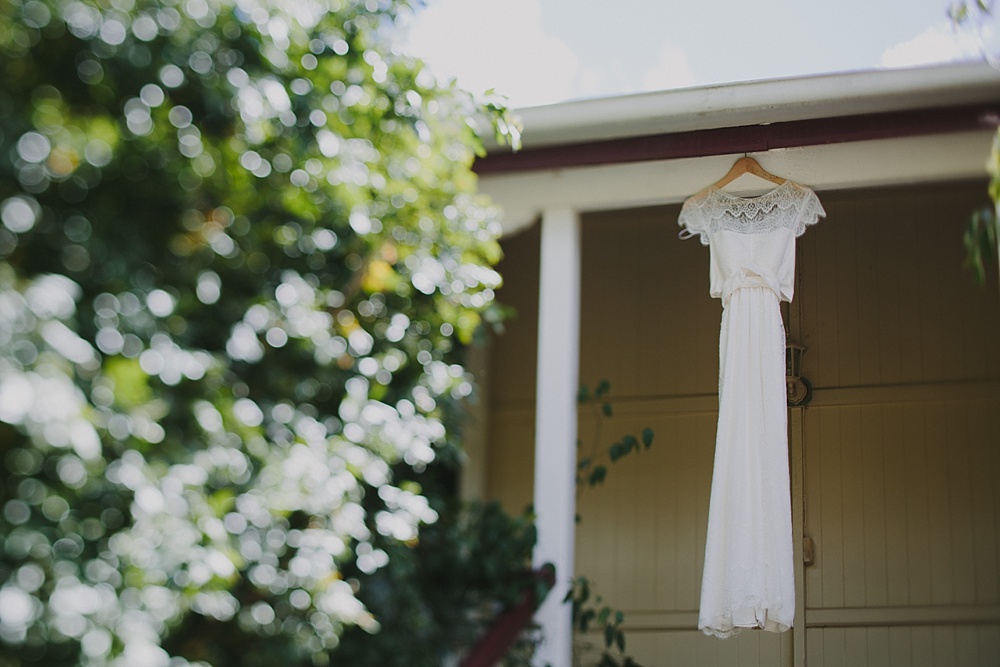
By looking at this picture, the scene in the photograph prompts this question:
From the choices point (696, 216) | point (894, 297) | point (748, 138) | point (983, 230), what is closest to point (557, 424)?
point (696, 216)

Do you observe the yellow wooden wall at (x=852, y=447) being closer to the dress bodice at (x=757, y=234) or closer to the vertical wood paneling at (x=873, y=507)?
the vertical wood paneling at (x=873, y=507)

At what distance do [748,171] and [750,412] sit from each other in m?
0.88

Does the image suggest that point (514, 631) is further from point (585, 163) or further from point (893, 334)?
point (893, 334)

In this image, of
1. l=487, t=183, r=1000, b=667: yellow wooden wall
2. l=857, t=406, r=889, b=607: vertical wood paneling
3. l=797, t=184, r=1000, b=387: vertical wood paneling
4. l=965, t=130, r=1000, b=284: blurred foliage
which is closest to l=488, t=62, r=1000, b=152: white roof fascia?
l=965, t=130, r=1000, b=284: blurred foliage

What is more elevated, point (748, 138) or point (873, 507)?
point (748, 138)

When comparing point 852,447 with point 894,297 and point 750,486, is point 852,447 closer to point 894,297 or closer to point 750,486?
point 894,297

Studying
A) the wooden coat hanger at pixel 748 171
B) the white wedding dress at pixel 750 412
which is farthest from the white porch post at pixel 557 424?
the wooden coat hanger at pixel 748 171

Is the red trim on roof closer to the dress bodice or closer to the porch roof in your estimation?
the porch roof

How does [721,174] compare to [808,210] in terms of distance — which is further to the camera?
[721,174]

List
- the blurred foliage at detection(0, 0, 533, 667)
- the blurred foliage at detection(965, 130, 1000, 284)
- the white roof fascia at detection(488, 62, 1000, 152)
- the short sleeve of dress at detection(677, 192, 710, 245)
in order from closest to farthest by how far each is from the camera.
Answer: the blurred foliage at detection(0, 0, 533, 667) → the blurred foliage at detection(965, 130, 1000, 284) → the white roof fascia at detection(488, 62, 1000, 152) → the short sleeve of dress at detection(677, 192, 710, 245)

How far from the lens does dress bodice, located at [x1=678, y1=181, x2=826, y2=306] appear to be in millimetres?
4301

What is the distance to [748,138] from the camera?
4352 mm

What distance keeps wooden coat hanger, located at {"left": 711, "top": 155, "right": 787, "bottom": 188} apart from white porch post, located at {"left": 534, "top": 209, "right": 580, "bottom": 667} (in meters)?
0.60


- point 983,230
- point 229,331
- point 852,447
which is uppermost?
point 983,230
